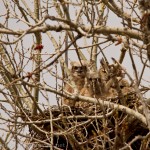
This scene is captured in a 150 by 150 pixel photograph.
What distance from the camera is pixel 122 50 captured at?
510 cm

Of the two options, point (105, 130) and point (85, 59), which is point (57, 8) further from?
point (105, 130)

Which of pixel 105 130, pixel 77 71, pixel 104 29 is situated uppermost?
pixel 77 71

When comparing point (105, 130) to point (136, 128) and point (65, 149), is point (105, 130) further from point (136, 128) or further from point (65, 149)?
point (65, 149)

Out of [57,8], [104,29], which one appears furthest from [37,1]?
[104,29]

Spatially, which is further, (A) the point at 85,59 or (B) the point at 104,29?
(A) the point at 85,59

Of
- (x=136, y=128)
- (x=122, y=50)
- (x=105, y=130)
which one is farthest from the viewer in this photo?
(x=136, y=128)

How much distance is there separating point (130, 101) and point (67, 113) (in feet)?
3.21

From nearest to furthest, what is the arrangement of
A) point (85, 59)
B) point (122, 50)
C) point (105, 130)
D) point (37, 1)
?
1. point (122, 50)
2. point (105, 130)
3. point (37, 1)
4. point (85, 59)

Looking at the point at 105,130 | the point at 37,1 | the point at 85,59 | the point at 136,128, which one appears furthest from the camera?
the point at 85,59

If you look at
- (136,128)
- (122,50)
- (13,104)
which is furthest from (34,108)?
(122,50)

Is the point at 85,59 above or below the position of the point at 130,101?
above

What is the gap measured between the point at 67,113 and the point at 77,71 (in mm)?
2396

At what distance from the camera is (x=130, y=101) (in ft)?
22.9

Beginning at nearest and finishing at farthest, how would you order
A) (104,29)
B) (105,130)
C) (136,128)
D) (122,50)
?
(104,29)
(122,50)
(105,130)
(136,128)
